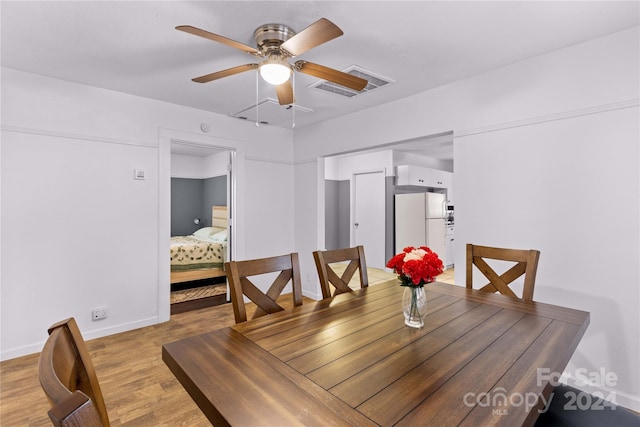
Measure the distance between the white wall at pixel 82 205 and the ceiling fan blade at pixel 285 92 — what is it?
1.69 m

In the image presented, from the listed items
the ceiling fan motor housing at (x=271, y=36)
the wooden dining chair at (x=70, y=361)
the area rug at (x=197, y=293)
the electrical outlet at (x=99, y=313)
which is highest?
the ceiling fan motor housing at (x=271, y=36)

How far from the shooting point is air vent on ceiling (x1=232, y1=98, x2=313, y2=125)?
353 centimetres

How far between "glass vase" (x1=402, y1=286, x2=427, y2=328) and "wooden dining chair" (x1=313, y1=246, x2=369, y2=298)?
56cm

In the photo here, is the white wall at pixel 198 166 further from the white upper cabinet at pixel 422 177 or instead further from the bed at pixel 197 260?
the white upper cabinet at pixel 422 177

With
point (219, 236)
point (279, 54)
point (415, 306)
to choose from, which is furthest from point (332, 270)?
point (219, 236)

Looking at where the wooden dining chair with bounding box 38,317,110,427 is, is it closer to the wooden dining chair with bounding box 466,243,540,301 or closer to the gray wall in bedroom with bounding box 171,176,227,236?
the wooden dining chair with bounding box 466,243,540,301

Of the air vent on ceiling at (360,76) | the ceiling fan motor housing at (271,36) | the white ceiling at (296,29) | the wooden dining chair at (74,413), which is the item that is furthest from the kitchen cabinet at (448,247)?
the wooden dining chair at (74,413)

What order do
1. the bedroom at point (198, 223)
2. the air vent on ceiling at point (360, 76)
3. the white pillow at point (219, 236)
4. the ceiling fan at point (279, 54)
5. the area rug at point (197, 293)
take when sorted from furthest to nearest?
the white pillow at point (219, 236)
the bedroom at point (198, 223)
the area rug at point (197, 293)
the air vent on ceiling at point (360, 76)
the ceiling fan at point (279, 54)

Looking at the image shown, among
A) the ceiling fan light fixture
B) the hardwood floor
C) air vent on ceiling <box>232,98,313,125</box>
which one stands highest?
air vent on ceiling <box>232,98,313,125</box>

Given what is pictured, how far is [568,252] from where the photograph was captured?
2266 mm

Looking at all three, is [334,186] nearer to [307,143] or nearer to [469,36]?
[307,143]

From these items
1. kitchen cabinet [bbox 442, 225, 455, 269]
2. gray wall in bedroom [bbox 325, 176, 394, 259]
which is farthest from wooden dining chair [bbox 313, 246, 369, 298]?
kitchen cabinet [bbox 442, 225, 455, 269]

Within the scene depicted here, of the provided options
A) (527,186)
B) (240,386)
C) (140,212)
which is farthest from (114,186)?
(527,186)

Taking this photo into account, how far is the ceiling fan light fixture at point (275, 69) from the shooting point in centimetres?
189
